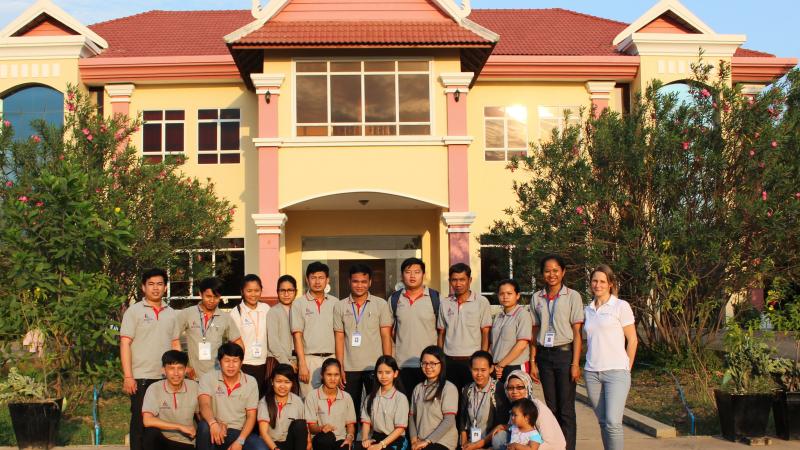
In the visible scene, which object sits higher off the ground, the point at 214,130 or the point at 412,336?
the point at 214,130

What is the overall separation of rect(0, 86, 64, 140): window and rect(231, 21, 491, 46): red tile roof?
17.1ft

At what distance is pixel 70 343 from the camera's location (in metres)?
10.2

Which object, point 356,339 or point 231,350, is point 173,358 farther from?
point 356,339

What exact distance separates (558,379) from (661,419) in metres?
3.05

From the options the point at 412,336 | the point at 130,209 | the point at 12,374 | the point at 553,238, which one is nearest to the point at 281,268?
the point at 130,209

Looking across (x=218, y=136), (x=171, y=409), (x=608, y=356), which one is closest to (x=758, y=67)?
(x=218, y=136)

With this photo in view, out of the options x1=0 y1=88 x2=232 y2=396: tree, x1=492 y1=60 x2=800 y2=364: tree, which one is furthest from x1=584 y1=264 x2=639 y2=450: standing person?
x1=0 y1=88 x2=232 y2=396: tree

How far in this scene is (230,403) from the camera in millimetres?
7176

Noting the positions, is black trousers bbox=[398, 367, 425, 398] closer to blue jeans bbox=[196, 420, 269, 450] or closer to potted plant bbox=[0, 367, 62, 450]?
blue jeans bbox=[196, 420, 269, 450]

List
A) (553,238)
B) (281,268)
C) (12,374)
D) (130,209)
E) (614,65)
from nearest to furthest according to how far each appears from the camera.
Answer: (12,374) < (553,238) < (130,209) < (281,268) < (614,65)

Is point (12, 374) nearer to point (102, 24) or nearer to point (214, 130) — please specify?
point (214, 130)

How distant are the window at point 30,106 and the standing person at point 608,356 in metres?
14.4

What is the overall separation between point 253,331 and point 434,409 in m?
1.93

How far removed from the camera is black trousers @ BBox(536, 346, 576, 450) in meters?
7.27
